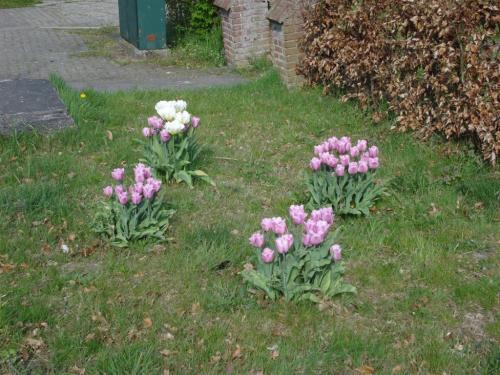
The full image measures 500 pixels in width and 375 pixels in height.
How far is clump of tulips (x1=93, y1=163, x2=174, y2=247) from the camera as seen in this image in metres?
4.84

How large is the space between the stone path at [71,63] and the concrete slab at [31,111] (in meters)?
2.15

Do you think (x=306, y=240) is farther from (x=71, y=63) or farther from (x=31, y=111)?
(x=71, y=63)

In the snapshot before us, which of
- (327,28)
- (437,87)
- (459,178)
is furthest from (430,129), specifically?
(327,28)

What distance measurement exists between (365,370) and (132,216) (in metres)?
1.98

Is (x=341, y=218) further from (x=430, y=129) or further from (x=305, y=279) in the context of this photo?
Result: (x=430, y=129)

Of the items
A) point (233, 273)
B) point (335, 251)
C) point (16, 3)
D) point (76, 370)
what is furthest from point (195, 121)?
point (16, 3)

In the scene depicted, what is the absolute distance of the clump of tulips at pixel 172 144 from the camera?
5.82 metres

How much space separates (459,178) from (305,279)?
8.37ft

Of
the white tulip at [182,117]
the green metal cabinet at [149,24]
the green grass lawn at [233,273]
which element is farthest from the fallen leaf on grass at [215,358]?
the green metal cabinet at [149,24]

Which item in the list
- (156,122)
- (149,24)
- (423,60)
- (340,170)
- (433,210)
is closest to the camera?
(340,170)

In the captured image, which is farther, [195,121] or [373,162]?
[195,121]

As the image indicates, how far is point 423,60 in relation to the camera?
6934mm

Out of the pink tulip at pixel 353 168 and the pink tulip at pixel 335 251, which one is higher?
the pink tulip at pixel 353 168

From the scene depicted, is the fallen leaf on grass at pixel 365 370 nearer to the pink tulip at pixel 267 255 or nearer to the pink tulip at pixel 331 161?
the pink tulip at pixel 267 255
